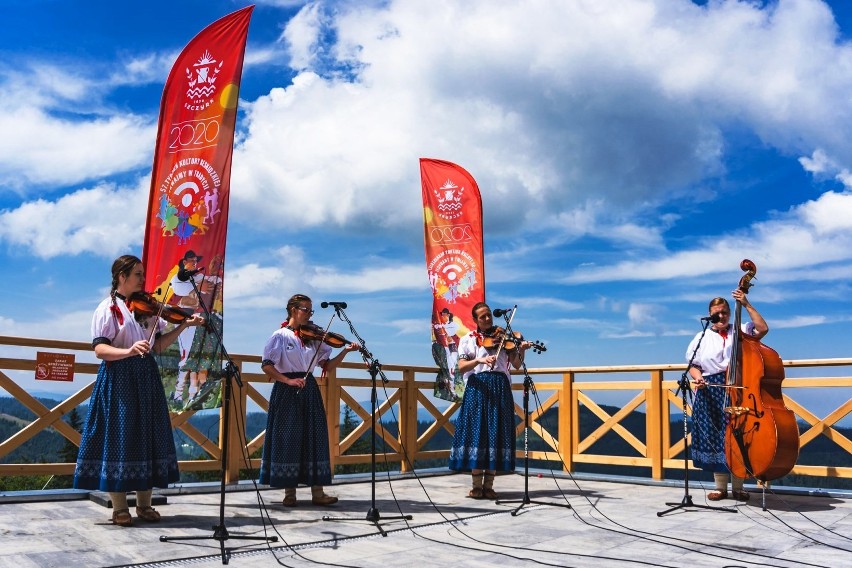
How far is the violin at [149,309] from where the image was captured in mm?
3789

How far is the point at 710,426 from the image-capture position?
5.12 meters

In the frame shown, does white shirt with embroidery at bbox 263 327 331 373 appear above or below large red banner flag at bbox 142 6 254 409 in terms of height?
below

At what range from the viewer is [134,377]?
3.94 meters

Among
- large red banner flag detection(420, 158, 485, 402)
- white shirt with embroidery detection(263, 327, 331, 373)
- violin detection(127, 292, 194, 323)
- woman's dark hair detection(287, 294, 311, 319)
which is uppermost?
large red banner flag detection(420, 158, 485, 402)

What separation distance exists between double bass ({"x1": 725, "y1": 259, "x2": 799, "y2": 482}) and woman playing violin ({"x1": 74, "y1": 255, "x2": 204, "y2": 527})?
10.6ft

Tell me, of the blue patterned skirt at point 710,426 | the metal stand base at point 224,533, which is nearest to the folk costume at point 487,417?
the blue patterned skirt at point 710,426

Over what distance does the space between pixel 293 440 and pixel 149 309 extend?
143cm

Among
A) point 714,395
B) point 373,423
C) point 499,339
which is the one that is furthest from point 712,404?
point 373,423

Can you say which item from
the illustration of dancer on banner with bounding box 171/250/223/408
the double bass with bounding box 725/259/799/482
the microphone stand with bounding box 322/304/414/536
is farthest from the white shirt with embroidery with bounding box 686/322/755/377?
the illustration of dancer on banner with bounding box 171/250/223/408

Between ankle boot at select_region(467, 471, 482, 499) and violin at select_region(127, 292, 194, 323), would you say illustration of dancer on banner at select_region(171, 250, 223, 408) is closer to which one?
violin at select_region(127, 292, 194, 323)

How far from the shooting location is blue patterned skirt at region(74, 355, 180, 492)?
3889mm

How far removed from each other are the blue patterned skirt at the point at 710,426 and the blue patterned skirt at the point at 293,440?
2.51 metres

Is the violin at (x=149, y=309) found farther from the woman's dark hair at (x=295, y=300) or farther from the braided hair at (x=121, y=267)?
the woman's dark hair at (x=295, y=300)

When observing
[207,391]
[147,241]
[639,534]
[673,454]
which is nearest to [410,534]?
[639,534]
